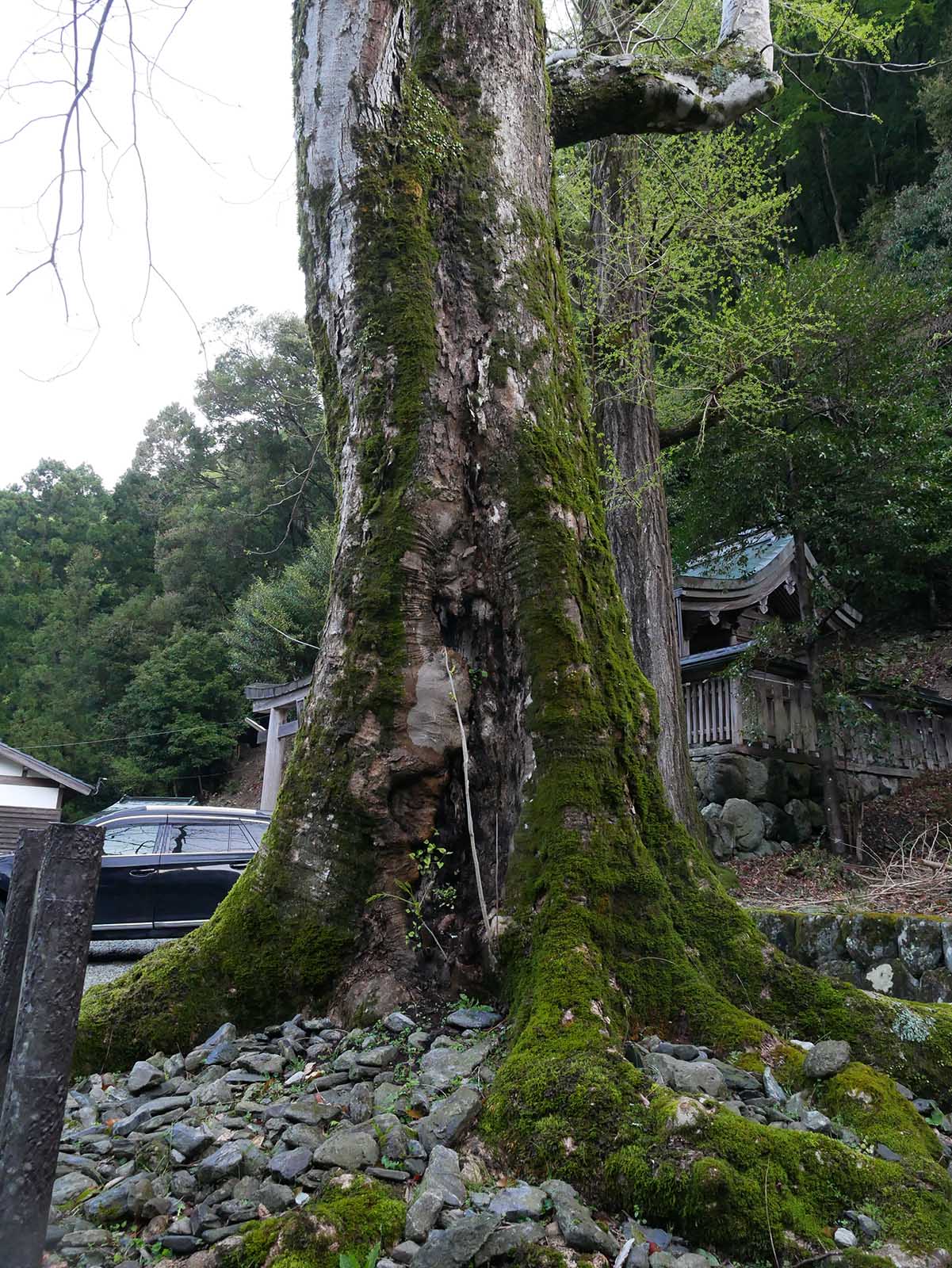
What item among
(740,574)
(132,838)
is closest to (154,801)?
(132,838)

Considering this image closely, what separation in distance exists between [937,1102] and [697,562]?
1318 centimetres

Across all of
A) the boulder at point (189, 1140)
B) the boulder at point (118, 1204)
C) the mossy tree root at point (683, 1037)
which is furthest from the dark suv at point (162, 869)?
the boulder at point (118, 1204)

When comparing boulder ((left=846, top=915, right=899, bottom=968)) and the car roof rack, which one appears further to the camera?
the car roof rack

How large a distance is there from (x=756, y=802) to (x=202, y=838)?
904 centimetres

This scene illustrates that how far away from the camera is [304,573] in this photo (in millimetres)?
23875

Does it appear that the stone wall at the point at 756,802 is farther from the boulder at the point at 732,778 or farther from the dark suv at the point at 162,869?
the dark suv at the point at 162,869

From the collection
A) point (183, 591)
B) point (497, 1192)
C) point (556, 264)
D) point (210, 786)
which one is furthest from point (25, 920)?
point (183, 591)

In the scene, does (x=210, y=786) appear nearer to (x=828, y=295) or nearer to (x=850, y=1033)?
(x=828, y=295)

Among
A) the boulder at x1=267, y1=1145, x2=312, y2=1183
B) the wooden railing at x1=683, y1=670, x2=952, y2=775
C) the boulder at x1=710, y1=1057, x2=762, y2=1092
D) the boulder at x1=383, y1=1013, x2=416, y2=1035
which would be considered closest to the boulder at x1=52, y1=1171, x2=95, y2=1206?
the boulder at x1=267, y1=1145, x2=312, y2=1183

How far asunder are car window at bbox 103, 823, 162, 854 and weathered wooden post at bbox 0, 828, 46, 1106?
797cm

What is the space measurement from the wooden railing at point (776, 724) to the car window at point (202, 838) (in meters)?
7.44

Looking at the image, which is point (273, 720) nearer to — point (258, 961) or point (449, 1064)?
point (258, 961)

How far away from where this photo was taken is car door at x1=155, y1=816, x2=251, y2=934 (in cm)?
880

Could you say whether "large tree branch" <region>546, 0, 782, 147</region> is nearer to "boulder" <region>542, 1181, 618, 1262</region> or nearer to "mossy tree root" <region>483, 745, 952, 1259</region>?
"mossy tree root" <region>483, 745, 952, 1259</region>
